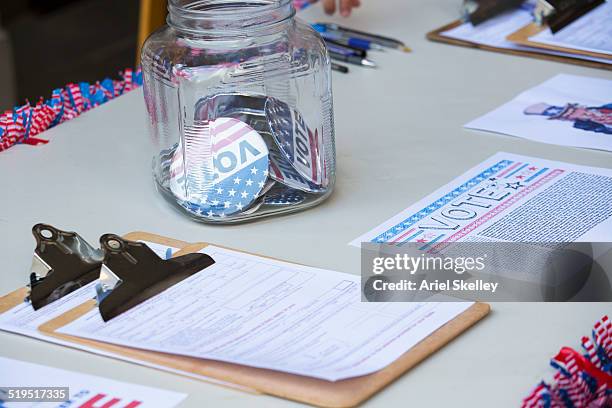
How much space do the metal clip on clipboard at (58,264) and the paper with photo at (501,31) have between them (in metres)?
0.72

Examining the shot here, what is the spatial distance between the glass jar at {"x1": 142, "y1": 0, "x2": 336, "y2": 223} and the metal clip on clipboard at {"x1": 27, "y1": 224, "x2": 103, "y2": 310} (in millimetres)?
123

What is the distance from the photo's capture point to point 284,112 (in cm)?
96

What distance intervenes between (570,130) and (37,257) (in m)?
0.60

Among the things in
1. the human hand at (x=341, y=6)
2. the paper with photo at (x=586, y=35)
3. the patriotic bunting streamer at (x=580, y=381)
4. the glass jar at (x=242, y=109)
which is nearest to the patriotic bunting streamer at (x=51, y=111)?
the glass jar at (x=242, y=109)

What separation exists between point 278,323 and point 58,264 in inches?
8.0

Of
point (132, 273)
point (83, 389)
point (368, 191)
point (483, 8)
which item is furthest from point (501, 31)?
point (83, 389)

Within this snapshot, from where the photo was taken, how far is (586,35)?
1398 mm

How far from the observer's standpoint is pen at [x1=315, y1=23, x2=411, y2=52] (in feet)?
4.56

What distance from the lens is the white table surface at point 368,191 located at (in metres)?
0.72

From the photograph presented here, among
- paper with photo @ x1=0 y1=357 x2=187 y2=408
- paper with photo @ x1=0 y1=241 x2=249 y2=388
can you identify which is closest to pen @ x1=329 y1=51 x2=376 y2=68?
paper with photo @ x1=0 y1=241 x2=249 y2=388

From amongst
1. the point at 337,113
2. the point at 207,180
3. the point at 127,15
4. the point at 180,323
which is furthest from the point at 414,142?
the point at 127,15

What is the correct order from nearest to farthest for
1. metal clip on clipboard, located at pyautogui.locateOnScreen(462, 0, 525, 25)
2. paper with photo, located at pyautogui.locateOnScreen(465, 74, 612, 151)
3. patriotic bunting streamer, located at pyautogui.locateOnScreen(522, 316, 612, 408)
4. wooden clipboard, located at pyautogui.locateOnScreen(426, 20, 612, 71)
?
patriotic bunting streamer, located at pyautogui.locateOnScreen(522, 316, 612, 408) → paper with photo, located at pyautogui.locateOnScreen(465, 74, 612, 151) → wooden clipboard, located at pyautogui.locateOnScreen(426, 20, 612, 71) → metal clip on clipboard, located at pyautogui.locateOnScreen(462, 0, 525, 25)

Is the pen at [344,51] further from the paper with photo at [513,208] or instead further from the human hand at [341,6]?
the paper with photo at [513,208]

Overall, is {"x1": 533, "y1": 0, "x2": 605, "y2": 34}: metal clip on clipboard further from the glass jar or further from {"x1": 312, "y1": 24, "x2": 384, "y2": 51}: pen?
the glass jar
